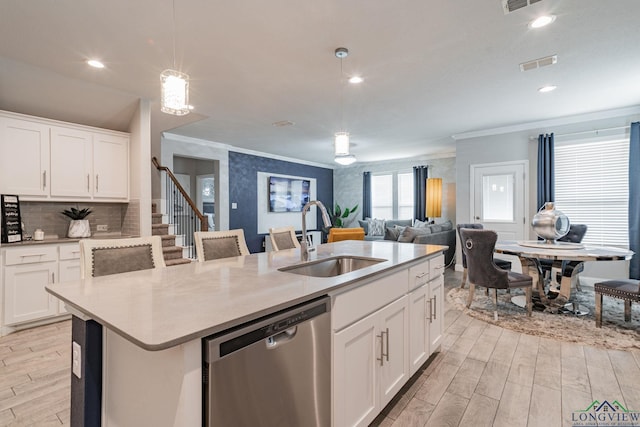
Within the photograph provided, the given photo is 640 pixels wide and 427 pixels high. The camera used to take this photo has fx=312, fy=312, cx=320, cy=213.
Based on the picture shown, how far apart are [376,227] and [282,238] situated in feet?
17.8

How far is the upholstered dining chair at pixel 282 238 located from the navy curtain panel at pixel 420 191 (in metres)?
5.41

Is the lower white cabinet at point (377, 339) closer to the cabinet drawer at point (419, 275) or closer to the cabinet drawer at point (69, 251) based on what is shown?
the cabinet drawer at point (419, 275)

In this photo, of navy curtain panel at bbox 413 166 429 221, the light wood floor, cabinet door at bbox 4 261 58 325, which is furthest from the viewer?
navy curtain panel at bbox 413 166 429 221

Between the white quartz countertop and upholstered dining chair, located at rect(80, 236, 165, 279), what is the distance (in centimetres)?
25

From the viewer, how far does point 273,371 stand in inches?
43.4

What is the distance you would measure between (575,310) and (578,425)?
228 centimetres

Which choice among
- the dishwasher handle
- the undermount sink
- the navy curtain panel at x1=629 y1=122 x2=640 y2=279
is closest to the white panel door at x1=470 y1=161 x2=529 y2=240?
the navy curtain panel at x1=629 y1=122 x2=640 y2=279

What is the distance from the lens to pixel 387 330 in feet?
5.78

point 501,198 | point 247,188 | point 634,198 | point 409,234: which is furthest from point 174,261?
point 634,198

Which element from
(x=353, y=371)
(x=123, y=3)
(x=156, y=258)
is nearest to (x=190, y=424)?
(x=353, y=371)

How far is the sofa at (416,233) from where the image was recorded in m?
5.25

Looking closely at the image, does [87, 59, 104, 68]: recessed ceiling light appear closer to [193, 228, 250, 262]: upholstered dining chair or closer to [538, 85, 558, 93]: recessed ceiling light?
[193, 228, 250, 262]: upholstered dining chair

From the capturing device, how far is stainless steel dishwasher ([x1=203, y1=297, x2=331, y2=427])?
93 cm

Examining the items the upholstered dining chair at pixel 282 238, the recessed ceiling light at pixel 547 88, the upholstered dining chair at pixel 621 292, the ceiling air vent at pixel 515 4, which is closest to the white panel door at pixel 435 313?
the upholstered dining chair at pixel 282 238
